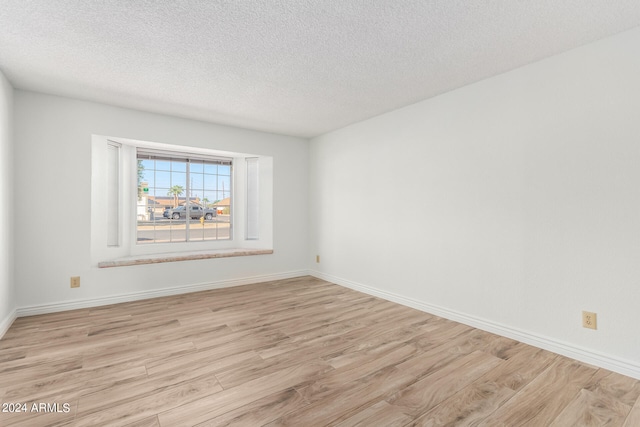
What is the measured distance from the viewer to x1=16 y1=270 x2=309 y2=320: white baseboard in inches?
122

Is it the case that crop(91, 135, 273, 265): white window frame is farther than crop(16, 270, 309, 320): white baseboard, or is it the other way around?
crop(91, 135, 273, 265): white window frame

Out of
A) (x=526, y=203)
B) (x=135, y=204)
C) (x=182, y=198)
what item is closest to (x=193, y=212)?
(x=182, y=198)

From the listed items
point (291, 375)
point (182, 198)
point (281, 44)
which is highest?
point (281, 44)

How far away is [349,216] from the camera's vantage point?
14.1 ft

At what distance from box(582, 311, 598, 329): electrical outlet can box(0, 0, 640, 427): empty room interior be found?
2 centimetres

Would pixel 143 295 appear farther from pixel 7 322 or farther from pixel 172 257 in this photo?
A: pixel 7 322

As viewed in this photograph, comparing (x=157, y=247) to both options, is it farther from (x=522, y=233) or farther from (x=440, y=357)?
(x=522, y=233)

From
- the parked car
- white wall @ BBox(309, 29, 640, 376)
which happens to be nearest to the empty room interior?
white wall @ BBox(309, 29, 640, 376)

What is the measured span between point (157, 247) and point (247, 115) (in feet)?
7.28

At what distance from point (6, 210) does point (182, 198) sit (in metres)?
1.96

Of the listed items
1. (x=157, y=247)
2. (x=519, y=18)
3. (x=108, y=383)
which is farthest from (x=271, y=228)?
(x=519, y=18)

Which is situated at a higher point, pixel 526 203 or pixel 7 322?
pixel 526 203

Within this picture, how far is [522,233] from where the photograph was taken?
8.25 ft

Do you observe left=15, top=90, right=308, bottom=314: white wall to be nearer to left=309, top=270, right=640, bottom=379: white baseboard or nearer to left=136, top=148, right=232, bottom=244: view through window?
left=136, top=148, right=232, bottom=244: view through window
